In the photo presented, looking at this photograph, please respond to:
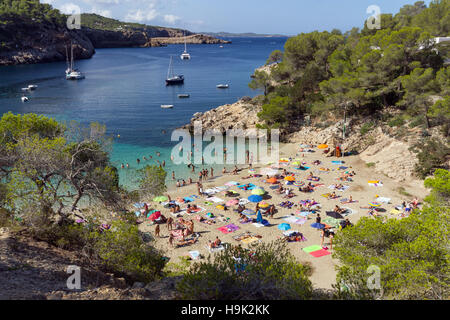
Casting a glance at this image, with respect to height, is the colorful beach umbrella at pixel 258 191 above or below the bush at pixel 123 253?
below

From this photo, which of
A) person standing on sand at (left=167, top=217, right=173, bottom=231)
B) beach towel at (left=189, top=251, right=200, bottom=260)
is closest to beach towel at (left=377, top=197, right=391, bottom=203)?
beach towel at (left=189, top=251, right=200, bottom=260)

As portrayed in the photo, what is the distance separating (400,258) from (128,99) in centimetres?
5717

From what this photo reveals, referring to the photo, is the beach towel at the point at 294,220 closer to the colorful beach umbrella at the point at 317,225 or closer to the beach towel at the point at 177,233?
the colorful beach umbrella at the point at 317,225

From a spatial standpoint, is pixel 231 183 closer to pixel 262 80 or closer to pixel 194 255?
pixel 194 255

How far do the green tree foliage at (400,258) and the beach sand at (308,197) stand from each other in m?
3.43

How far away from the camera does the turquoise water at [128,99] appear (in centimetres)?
3697

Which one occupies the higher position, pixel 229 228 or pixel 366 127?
pixel 366 127

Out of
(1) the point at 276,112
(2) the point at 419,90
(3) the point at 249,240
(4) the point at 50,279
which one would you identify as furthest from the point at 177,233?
(2) the point at 419,90

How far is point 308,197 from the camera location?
2297 centimetres

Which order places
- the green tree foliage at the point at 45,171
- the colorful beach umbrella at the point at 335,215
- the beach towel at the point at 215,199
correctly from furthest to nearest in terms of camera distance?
the beach towel at the point at 215,199 → the colorful beach umbrella at the point at 335,215 → the green tree foliage at the point at 45,171

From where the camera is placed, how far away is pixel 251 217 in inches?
805

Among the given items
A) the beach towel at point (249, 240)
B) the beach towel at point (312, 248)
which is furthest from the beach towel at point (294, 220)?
the beach towel at point (249, 240)

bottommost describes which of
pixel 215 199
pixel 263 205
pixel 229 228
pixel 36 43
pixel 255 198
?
pixel 229 228

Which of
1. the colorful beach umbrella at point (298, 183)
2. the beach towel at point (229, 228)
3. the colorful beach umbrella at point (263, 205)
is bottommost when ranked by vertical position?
the beach towel at point (229, 228)
